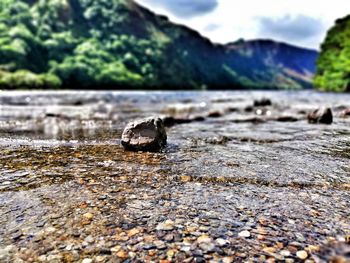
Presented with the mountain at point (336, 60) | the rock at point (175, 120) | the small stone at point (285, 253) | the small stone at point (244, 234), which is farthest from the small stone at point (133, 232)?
the mountain at point (336, 60)

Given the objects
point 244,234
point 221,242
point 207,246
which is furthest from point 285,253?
point 207,246

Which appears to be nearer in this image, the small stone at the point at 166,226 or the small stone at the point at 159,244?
the small stone at the point at 159,244

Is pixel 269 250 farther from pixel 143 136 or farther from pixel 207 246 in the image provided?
pixel 143 136

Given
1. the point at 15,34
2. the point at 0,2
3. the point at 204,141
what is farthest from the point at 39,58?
the point at 204,141

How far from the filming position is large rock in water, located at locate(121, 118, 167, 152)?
415 inches

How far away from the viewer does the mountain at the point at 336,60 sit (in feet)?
311

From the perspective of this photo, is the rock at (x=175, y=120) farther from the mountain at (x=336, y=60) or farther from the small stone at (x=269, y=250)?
the mountain at (x=336, y=60)

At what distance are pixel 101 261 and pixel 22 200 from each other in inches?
105

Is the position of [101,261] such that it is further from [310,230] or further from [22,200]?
[310,230]

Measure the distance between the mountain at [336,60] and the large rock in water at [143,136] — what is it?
315 feet

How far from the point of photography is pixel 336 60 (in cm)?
10256

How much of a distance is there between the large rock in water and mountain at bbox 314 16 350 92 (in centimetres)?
9598

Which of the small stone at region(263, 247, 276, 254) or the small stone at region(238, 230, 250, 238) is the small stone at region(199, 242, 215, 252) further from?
the small stone at region(263, 247, 276, 254)

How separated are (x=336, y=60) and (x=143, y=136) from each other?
109m
